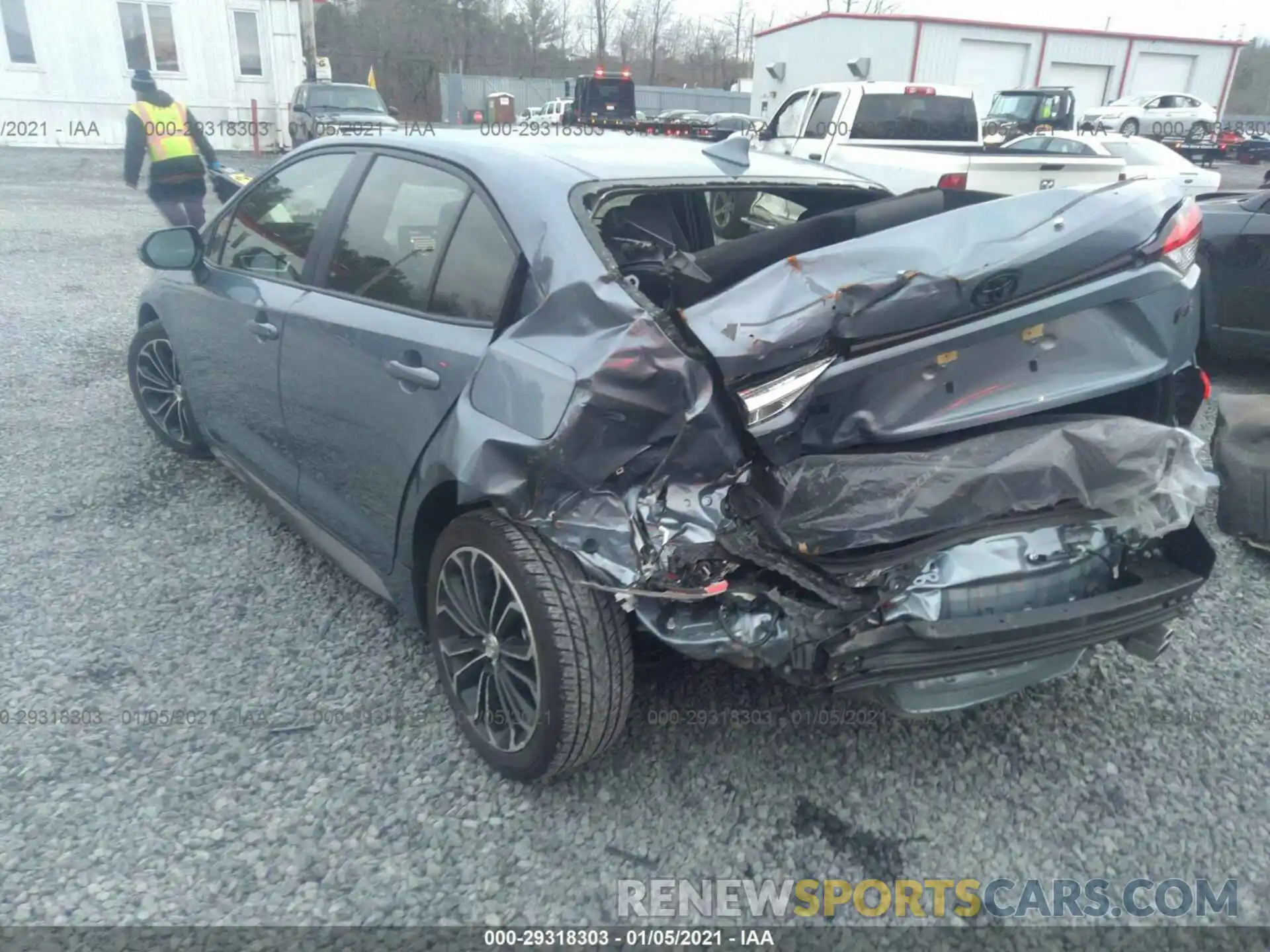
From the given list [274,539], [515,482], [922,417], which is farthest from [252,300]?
[922,417]

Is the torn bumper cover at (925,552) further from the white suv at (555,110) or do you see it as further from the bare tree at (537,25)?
the bare tree at (537,25)

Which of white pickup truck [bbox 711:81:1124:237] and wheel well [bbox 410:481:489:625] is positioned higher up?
white pickup truck [bbox 711:81:1124:237]

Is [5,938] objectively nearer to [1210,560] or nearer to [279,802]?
[279,802]

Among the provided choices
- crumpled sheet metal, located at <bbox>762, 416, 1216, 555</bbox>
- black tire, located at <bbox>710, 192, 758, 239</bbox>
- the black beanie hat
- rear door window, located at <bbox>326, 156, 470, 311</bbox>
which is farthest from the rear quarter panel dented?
the black beanie hat

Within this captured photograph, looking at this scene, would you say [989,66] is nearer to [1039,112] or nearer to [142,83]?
[1039,112]

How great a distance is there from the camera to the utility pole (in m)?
25.2

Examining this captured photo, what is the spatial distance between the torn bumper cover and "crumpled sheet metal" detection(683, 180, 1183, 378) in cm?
34

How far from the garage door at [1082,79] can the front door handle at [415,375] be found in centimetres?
3405

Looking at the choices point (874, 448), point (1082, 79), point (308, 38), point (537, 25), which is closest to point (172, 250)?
point (874, 448)

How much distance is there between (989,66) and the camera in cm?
3022

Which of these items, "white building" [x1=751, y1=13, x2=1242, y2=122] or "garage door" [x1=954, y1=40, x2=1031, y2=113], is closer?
"white building" [x1=751, y1=13, x2=1242, y2=122]

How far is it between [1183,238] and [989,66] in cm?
3232

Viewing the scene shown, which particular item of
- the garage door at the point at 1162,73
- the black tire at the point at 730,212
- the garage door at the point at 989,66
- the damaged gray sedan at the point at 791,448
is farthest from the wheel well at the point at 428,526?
the garage door at the point at 1162,73

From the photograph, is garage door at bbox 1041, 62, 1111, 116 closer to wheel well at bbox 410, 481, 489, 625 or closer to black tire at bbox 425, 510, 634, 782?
wheel well at bbox 410, 481, 489, 625
